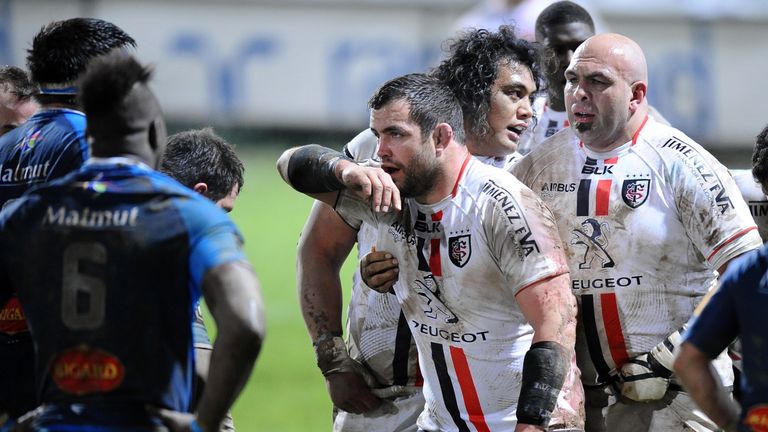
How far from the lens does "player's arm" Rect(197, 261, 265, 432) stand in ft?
12.5

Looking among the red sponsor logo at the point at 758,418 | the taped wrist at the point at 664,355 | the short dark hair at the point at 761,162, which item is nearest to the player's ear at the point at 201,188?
the taped wrist at the point at 664,355

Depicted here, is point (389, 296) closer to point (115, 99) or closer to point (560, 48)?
point (560, 48)

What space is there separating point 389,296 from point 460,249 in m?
0.92

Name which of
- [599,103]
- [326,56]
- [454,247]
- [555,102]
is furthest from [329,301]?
[326,56]

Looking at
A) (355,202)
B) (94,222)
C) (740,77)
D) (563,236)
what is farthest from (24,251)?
(740,77)

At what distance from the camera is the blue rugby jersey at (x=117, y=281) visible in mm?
3850

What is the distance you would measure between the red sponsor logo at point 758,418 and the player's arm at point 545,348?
3.40 ft

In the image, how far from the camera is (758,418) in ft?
12.1

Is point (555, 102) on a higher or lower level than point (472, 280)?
higher

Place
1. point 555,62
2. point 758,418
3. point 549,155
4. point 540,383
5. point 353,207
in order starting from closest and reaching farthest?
point 758,418
point 540,383
point 353,207
point 549,155
point 555,62

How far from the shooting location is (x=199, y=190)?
558 centimetres

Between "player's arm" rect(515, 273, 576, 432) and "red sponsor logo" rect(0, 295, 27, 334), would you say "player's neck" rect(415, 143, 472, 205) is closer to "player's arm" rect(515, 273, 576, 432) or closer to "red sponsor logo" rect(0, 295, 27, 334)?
"player's arm" rect(515, 273, 576, 432)

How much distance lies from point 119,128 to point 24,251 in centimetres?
48

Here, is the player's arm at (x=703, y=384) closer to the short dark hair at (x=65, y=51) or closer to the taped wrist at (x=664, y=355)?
the taped wrist at (x=664, y=355)
